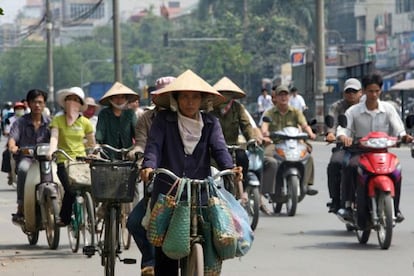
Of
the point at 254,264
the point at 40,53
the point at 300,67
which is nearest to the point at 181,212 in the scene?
the point at 254,264

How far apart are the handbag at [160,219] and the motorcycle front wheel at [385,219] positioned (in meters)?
4.28

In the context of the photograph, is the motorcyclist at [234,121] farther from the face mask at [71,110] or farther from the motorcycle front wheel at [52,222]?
the motorcycle front wheel at [52,222]

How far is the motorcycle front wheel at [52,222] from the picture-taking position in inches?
500

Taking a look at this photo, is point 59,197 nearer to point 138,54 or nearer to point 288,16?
point 288,16

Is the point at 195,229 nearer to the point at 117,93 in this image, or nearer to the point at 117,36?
the point at 117,93

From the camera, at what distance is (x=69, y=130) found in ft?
42.0

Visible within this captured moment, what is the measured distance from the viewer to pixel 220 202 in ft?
27.2

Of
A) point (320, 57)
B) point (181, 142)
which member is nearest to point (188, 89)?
point (181, 142)

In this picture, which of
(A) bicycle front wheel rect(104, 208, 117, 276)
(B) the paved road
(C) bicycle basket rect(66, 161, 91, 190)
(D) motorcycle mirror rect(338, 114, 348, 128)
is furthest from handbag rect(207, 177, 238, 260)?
(D) motorcycle mirror rect(338, 114, 348, 128)

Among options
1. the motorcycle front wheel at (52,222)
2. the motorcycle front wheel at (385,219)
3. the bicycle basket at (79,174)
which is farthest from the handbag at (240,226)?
the motorcycle front wheel at (52,222)

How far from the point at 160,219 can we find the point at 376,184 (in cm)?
457

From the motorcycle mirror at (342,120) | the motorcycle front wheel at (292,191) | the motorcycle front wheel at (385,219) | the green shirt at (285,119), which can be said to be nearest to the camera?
the motorcycle front wheel at (385,219)

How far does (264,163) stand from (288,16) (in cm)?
7865

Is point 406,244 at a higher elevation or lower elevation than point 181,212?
lower
